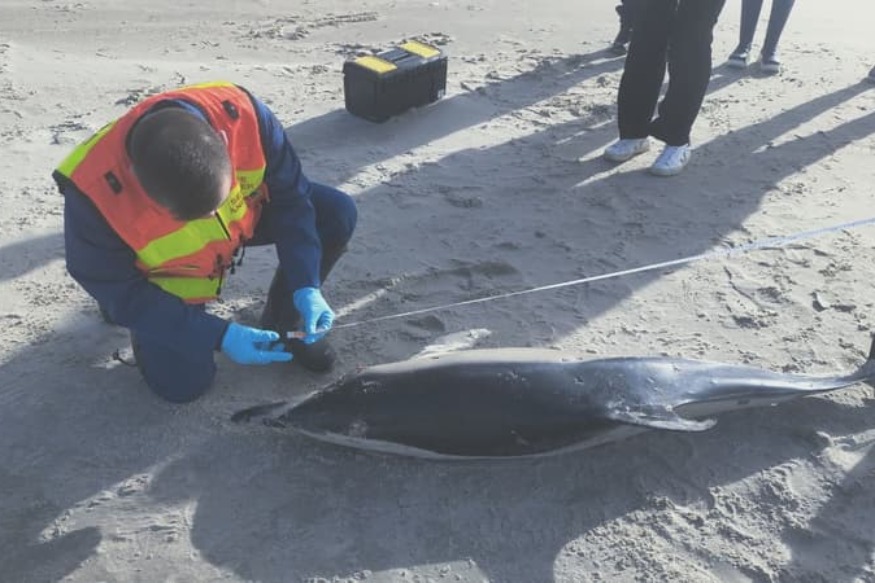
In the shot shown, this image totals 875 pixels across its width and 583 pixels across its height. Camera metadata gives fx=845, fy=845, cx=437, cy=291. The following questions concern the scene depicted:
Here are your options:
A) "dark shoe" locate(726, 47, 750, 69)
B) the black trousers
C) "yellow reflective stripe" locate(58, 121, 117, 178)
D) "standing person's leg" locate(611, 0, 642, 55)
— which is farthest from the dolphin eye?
"dark shoe" locate(726, 47, 750, 69)

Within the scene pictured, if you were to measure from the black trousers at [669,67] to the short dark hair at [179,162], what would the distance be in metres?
3.10

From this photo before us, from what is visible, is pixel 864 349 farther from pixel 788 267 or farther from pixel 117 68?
pixel 117 68

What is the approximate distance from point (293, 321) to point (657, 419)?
61.8 inches

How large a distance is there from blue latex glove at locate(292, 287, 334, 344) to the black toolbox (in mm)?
2447

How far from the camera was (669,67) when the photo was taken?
4.85 metres

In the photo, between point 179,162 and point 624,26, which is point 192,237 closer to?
point 179,162

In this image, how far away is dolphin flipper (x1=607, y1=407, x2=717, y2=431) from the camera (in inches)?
109

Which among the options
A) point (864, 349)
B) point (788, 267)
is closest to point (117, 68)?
point (788, 267)

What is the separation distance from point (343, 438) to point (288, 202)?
0.95 meters

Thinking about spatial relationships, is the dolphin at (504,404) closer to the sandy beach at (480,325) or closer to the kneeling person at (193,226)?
the sandy beach at (480,325)

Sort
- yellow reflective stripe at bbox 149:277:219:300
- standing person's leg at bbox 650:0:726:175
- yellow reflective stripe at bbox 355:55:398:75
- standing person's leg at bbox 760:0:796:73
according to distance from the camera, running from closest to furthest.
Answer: yellow reflective stripe at bbox 149:277:219:300, standing person's leg at bbox 650:0:726:175, yellow reflective stripe at bbox 355:55:398:75, standing person's leg at bbox 760:0:796:73

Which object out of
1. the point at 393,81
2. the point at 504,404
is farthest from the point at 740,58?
the point at 504,404

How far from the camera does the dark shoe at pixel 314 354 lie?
3.41m

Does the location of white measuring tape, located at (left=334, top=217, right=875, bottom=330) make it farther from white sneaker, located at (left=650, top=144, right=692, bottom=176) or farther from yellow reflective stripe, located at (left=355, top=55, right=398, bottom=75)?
yellow reflective stripe, located at (left=355, top=55, right=398, bottom=75)
